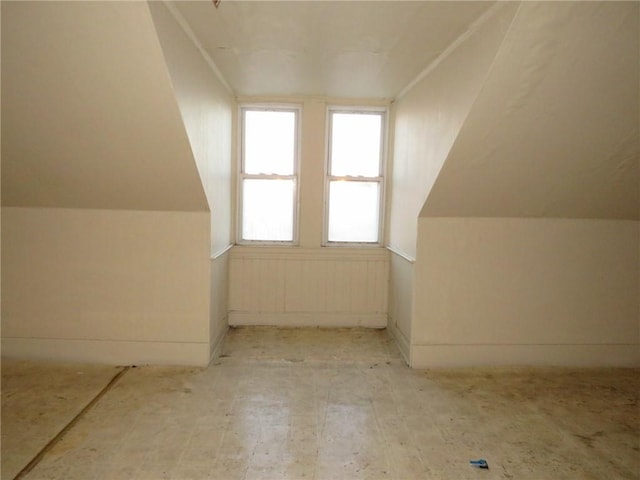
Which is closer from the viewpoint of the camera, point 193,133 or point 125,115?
point 125,115

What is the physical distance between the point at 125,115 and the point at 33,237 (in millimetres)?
1444

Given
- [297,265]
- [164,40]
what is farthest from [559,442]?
[164,40]

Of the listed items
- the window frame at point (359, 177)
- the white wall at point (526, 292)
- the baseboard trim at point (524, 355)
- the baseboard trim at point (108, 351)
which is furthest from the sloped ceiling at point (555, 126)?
the baseboard trim at point (108, 351)

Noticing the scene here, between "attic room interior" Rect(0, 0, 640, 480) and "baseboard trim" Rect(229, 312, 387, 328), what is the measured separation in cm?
2

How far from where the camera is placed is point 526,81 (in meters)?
2.10

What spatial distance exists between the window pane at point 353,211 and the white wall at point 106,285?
152 cm

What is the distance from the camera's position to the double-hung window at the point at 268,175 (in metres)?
4.07

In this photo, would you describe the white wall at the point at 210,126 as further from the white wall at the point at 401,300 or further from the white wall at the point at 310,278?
the white wall at the point at 401,300

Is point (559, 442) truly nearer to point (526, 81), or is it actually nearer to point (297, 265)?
point (526, 81)

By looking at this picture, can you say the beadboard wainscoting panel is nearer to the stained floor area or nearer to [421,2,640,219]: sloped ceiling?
the stained floor area

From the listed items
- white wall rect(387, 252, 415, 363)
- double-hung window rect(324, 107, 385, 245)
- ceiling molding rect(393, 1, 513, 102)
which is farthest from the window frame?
ceiling molding rect(393, 1, 513, 102)

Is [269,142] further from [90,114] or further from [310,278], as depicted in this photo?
[90,114]

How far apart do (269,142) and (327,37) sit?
5.71ft

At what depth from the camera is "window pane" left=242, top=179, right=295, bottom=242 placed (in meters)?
4.14
